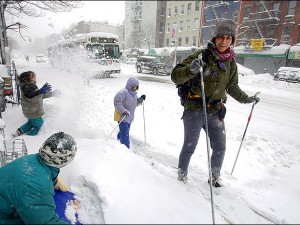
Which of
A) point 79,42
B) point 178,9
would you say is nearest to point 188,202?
point 79,42

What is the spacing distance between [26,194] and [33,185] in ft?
0.26

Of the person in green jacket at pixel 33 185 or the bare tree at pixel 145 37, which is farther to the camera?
the bare tree at pixel 145 37

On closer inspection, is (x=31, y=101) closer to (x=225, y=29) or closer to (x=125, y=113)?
(x=125, y=113)

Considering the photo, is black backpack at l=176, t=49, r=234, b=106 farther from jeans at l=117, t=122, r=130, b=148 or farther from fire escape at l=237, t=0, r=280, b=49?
fire escape at l=237, t=0, r=280, b=49

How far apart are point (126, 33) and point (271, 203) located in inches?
2760

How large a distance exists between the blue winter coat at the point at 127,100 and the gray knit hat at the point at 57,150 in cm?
229

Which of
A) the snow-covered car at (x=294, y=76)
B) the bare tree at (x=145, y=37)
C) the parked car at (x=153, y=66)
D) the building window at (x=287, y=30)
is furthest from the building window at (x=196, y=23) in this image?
the snow-covered car at (x=294, y=76)

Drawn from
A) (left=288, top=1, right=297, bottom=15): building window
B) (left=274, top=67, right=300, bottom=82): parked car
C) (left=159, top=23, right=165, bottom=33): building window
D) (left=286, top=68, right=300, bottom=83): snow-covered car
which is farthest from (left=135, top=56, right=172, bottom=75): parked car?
(left=159, top=23, right=165, bottom=33): building window

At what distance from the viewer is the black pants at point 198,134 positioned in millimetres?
2979

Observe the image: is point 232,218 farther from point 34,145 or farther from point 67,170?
point 34,145

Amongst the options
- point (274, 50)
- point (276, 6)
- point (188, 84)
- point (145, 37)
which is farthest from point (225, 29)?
point (145, 37)

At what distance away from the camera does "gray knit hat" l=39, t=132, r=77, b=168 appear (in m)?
2.15

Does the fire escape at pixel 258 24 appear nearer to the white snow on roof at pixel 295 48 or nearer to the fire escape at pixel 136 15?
the white snow on roof at pixel 295 48

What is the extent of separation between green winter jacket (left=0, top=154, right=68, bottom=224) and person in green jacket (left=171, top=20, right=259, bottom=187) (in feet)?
5.60
